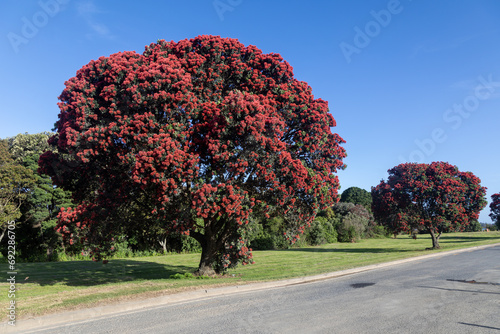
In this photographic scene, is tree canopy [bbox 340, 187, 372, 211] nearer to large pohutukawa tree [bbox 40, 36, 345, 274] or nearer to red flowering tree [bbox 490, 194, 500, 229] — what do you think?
red flowering tree [bbox 490, 194, 500, 229]

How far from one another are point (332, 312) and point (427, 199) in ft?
78.9

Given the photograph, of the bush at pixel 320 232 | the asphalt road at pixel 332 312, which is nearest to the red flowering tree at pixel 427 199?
the bush at pixel 320 232

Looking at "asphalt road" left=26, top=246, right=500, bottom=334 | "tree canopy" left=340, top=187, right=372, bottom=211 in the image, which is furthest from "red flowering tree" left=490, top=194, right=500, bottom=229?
"asphalt road" left=26, top=246, right=500, bottom=334

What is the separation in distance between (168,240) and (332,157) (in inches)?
938

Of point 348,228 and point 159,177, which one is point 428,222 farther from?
point 159,177

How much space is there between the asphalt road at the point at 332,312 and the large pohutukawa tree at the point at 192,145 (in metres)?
3.52

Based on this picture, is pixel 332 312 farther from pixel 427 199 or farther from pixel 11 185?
pixel 11 185

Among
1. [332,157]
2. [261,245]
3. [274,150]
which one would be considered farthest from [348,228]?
[274,150]

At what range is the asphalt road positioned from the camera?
6.39 metres

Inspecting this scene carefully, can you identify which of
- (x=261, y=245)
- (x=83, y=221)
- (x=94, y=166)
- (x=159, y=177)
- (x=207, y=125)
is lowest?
(x=261, y=245)

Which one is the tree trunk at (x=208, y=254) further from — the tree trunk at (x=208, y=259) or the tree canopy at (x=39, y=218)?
the tree canopy at (x=39, y=218)

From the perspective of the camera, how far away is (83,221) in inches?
477

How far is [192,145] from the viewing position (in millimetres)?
12359

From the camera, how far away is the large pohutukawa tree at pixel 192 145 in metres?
11.2
